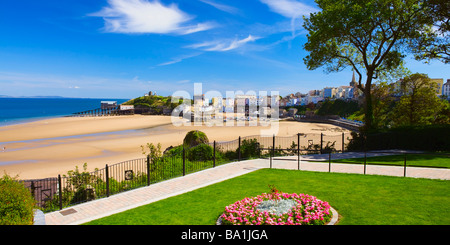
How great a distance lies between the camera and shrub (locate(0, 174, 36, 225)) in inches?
253

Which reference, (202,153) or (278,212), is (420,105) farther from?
(278,212)

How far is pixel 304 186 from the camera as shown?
10836 millimetres

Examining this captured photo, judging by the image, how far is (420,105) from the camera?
26.0 meters

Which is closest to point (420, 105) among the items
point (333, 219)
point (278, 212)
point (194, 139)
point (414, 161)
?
point (414, 161)

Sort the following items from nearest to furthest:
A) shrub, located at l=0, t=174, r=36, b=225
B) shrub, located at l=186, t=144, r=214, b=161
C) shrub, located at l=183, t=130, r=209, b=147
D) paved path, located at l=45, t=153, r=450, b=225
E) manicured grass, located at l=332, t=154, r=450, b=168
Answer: shrub, located at l=0, t=174, r=36, b=225
paved path, located at l=45, t=153, r=450, b=225
manicured grass, located at l=332, t=154, r=450, b=168
shrub, located at l=186, t=144, r=214, b=161
shrub, located at l=183, t=130, r=209, b=147

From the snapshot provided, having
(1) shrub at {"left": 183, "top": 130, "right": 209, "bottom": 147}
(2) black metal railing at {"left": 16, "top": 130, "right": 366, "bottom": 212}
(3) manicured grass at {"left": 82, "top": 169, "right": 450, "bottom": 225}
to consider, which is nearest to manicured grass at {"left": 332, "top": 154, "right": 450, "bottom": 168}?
(2) black metal railing at {"left": 16, "top": 130, "right": 366, "bottom": 212}

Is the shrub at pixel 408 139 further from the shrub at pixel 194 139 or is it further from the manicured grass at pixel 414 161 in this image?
the shrub at pixel 194 139

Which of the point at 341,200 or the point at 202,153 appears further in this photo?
the point at 202,153

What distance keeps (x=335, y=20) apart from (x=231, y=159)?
16318 millimetres

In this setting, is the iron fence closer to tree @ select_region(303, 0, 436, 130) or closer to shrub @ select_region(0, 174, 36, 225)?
shrub @ select_region(0, 174, 36, 225)

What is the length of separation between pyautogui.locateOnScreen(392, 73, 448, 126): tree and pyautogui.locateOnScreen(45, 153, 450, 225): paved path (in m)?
14.7

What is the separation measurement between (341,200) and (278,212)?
302 cm
